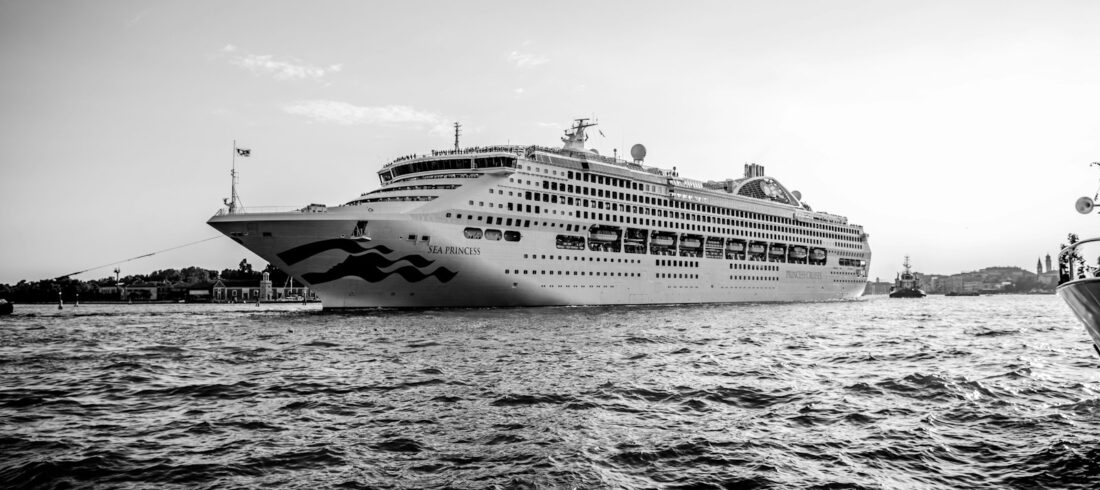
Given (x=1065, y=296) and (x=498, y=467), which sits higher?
(x=1065, y=296)

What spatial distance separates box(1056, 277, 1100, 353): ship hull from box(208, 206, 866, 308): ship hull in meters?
33.8

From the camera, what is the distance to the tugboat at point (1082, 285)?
9961 millimetres

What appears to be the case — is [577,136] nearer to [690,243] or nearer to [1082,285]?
[690,243]

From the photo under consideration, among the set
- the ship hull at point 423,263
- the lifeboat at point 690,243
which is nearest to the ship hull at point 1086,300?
the ship hull at point 423,263

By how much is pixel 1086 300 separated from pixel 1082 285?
0.44 metres

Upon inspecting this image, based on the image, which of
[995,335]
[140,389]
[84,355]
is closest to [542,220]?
[995,335]

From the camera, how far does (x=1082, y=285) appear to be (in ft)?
33.7

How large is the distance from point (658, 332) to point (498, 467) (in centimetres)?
1992

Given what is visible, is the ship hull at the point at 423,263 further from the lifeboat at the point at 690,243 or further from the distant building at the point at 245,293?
the distant building at the point at 245,293

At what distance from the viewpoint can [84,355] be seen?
1955 centimetres

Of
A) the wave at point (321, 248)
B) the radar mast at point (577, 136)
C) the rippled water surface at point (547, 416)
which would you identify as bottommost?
the rippled water surface at point (547, 416)

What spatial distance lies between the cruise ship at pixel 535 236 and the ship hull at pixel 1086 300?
111 feet

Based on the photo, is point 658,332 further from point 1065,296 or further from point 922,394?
point 1065,296

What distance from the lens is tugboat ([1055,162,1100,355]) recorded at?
9.96 metres
